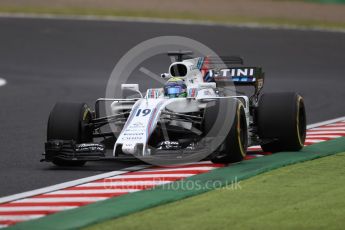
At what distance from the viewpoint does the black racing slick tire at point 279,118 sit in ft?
44.6

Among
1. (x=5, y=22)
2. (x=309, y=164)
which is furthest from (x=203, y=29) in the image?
(x=309, y=164)

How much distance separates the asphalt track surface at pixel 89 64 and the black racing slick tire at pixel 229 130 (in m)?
1.32

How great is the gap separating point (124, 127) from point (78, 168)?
0.82 meters

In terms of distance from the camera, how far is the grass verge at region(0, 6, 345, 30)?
35719 mm

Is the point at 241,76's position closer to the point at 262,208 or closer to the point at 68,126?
the point at 68,126

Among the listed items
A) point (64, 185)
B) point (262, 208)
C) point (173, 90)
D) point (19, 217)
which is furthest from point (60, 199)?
point (173, 90)

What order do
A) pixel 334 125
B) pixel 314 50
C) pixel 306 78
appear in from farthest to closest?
pixel 314 50, pixel 306 78, pixel 334 125

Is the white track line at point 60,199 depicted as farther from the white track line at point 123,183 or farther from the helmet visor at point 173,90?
the helmet visor at point 173,90

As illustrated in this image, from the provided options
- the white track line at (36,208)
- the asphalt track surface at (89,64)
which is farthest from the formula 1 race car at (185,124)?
the white track line at (36,208)

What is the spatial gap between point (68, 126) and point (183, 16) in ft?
79.1

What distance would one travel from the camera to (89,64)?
28.2m

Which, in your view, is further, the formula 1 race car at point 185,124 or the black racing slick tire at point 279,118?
the black racing slick tire at point 279,118

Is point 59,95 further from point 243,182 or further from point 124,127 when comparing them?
point 243,182

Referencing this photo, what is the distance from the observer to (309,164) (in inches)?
507
